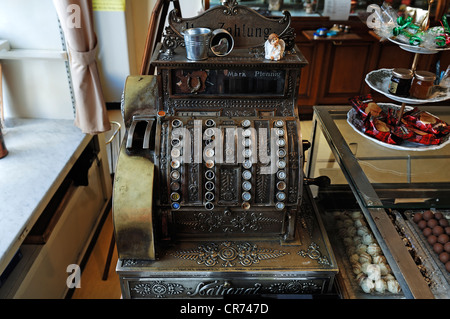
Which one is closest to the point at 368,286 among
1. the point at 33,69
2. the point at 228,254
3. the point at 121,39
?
the point at 228,254

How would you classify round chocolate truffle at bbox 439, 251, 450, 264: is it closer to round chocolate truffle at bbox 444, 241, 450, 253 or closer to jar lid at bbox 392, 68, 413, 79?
round chocolate truffle at bbox 444, 241, 450, 253

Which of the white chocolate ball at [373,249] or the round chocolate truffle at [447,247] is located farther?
the white chocolate ball at [373,249]

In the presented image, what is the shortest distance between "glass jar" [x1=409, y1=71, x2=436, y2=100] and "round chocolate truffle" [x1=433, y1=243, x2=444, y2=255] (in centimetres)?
62

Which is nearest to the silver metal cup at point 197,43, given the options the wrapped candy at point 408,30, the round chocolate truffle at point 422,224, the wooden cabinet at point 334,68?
the wrapped candy at point 408,30

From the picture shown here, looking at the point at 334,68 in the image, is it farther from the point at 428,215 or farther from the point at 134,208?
the point at 134,208

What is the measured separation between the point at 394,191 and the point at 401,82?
445 mm

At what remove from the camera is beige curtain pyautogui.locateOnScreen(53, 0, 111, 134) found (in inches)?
86.0

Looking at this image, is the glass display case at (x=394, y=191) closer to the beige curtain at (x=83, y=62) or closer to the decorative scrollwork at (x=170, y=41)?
the decorative scrollwork at (x=170, y=41)

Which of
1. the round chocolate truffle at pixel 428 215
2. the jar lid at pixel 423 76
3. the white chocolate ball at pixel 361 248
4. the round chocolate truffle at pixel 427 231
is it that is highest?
the jar lid at pixel 423 76

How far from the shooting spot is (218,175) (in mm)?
1636

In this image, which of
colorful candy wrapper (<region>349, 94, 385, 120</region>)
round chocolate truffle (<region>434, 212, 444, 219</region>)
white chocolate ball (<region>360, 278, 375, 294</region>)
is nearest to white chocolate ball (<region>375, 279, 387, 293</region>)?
white chocolate ball (<region>360, 278, 375, 294</region>)

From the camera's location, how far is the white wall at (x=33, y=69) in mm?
2346

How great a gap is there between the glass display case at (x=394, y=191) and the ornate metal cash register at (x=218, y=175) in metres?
0.28
